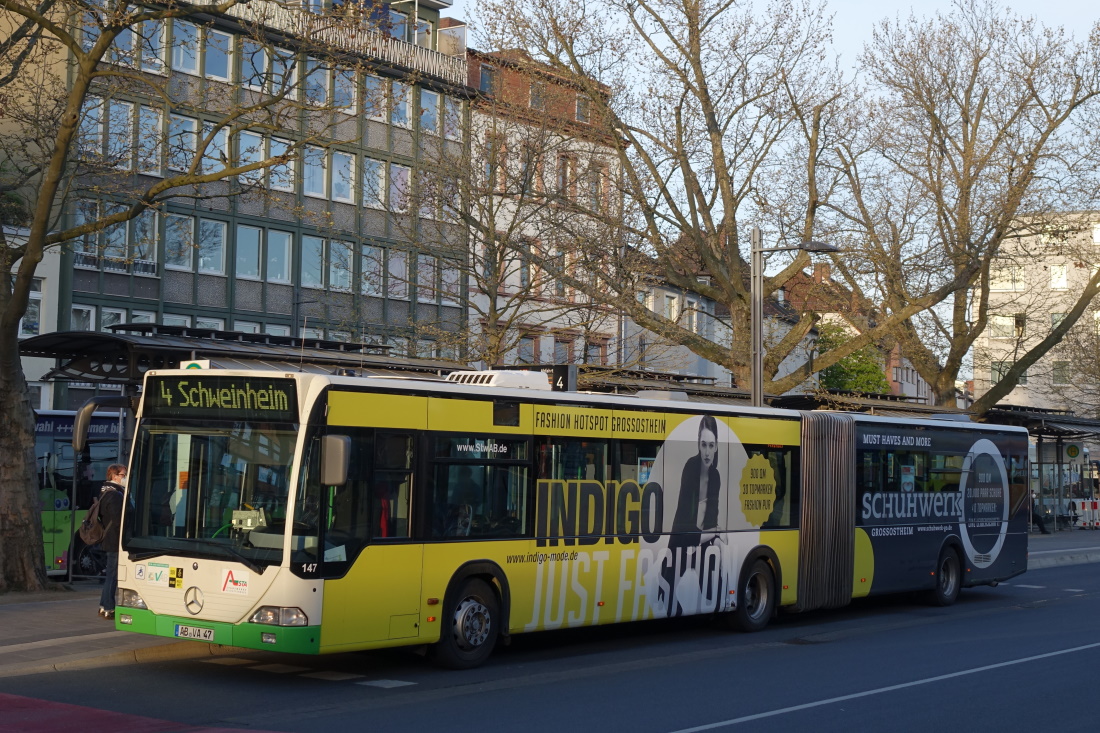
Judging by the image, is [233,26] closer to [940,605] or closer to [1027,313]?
[1027,313]

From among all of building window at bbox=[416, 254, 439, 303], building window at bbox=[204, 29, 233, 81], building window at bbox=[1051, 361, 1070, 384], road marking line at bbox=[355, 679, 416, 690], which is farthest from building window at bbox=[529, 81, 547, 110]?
building window at bbox=[1051, 361, 1070, 384]

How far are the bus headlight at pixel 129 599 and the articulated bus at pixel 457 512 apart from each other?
24mm

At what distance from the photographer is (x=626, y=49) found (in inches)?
1085

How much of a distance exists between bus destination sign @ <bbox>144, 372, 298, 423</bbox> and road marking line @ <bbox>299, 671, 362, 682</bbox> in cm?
254

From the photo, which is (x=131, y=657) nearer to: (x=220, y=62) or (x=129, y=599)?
(x=129, y=599)

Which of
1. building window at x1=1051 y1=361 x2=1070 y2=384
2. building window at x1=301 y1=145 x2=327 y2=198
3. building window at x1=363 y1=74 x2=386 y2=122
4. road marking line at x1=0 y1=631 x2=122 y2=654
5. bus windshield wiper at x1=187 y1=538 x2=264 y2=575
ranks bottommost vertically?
road marking line at x1=0 y1=631 x2=122 y2=654

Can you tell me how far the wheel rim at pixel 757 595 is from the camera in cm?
1733

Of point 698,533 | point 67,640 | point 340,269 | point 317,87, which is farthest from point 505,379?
point 340,269

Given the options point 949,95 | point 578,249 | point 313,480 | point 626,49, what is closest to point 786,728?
point 313,480

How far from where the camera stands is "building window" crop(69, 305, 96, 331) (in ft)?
126

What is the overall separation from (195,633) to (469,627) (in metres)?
2.67

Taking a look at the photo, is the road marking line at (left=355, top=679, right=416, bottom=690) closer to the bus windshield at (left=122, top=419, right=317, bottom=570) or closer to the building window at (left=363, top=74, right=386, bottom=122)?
the bus windshield at (left=122, top=419, right=317, bottom=570)

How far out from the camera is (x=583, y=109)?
2753 centimetres

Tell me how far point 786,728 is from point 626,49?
779 inches
